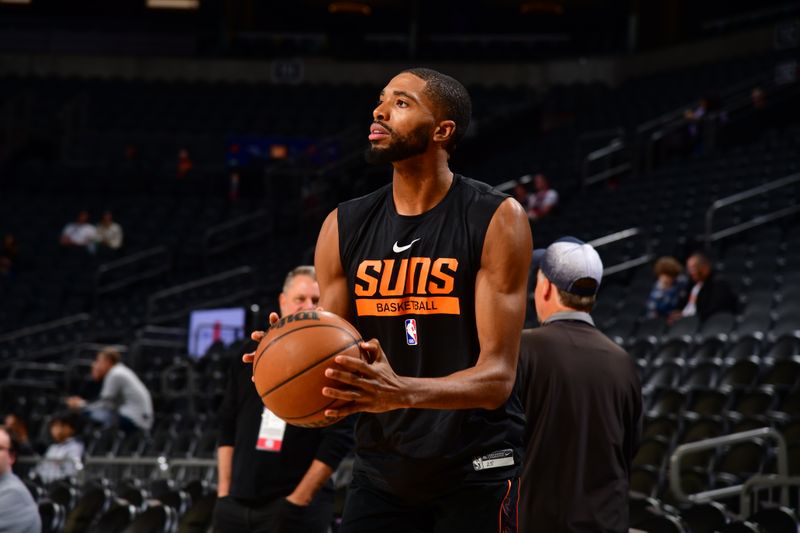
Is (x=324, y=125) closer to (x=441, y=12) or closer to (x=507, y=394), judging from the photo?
(x=441, y=12)

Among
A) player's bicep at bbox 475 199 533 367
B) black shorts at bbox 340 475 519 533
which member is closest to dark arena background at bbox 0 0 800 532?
black shorts at bbox 340 475 519 533

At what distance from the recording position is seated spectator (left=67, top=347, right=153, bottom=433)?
1113 centimetres

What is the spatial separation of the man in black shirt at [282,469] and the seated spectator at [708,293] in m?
6.39

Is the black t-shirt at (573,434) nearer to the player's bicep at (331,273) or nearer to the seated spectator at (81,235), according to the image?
the player's bicep at (331,273)

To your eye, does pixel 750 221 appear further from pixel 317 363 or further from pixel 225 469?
pixel 317 363

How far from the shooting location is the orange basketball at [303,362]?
257 centimetres

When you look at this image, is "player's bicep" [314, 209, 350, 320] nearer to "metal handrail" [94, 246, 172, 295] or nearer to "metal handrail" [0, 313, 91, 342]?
"metal handrail" [0, 313, 91, 342]

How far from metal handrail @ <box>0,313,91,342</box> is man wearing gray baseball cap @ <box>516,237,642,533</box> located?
14.7 meters

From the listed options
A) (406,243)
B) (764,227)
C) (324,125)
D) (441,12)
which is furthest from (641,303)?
(441,12)

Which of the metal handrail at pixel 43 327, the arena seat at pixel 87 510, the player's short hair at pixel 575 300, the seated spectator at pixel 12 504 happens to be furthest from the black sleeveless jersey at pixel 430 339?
the metal handrail at pixel 43 327

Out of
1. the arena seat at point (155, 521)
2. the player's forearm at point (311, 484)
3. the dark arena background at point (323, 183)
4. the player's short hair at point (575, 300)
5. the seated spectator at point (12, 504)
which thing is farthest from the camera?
the dark arena background at point (323, 183)

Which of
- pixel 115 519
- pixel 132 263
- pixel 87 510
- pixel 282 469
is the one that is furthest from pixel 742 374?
pixel 132 263

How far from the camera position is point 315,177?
2136cm

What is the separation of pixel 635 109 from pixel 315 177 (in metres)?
5.63
